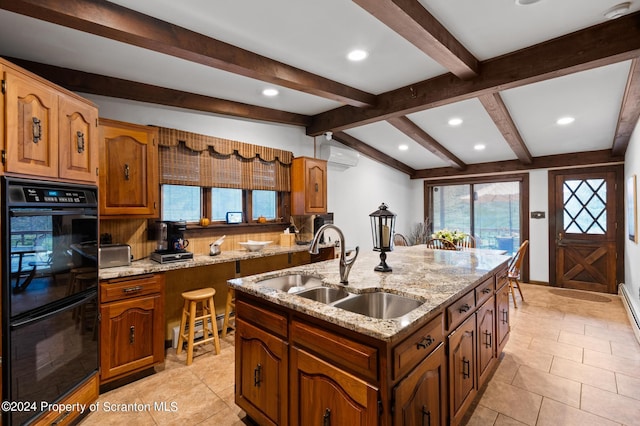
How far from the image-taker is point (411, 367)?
1.36m

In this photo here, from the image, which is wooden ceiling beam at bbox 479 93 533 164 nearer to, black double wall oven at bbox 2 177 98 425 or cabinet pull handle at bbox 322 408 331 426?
cabinet pull handle at bbox 322 408 331 426

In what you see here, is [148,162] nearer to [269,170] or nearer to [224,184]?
[224,184]

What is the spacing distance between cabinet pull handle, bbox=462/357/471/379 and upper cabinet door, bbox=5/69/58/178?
9.12ft

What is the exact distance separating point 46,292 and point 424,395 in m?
2.15

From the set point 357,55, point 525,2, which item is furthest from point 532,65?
point 357,55

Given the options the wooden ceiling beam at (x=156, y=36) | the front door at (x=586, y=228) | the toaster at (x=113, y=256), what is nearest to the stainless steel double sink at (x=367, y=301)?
the toaster at (x=113, y=256)

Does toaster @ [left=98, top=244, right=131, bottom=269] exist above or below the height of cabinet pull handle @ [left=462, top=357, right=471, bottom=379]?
above

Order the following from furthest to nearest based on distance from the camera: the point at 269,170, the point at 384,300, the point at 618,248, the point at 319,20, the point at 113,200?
the point at 618,248 < the point at 269,170 < the point at 113,200 < the point at 319,20 < the point at 384,300

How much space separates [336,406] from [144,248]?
255cm

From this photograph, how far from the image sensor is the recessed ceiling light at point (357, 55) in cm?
256

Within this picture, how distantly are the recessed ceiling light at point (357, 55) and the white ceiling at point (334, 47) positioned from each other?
0.19 feet

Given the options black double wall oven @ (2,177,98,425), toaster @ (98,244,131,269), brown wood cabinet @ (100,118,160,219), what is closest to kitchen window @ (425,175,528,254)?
brown wood cabinet @ (100,118,160,219)

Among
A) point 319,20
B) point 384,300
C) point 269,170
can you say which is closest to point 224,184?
point 269,170

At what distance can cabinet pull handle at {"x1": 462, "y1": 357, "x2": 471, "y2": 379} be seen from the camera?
189 centimetres
